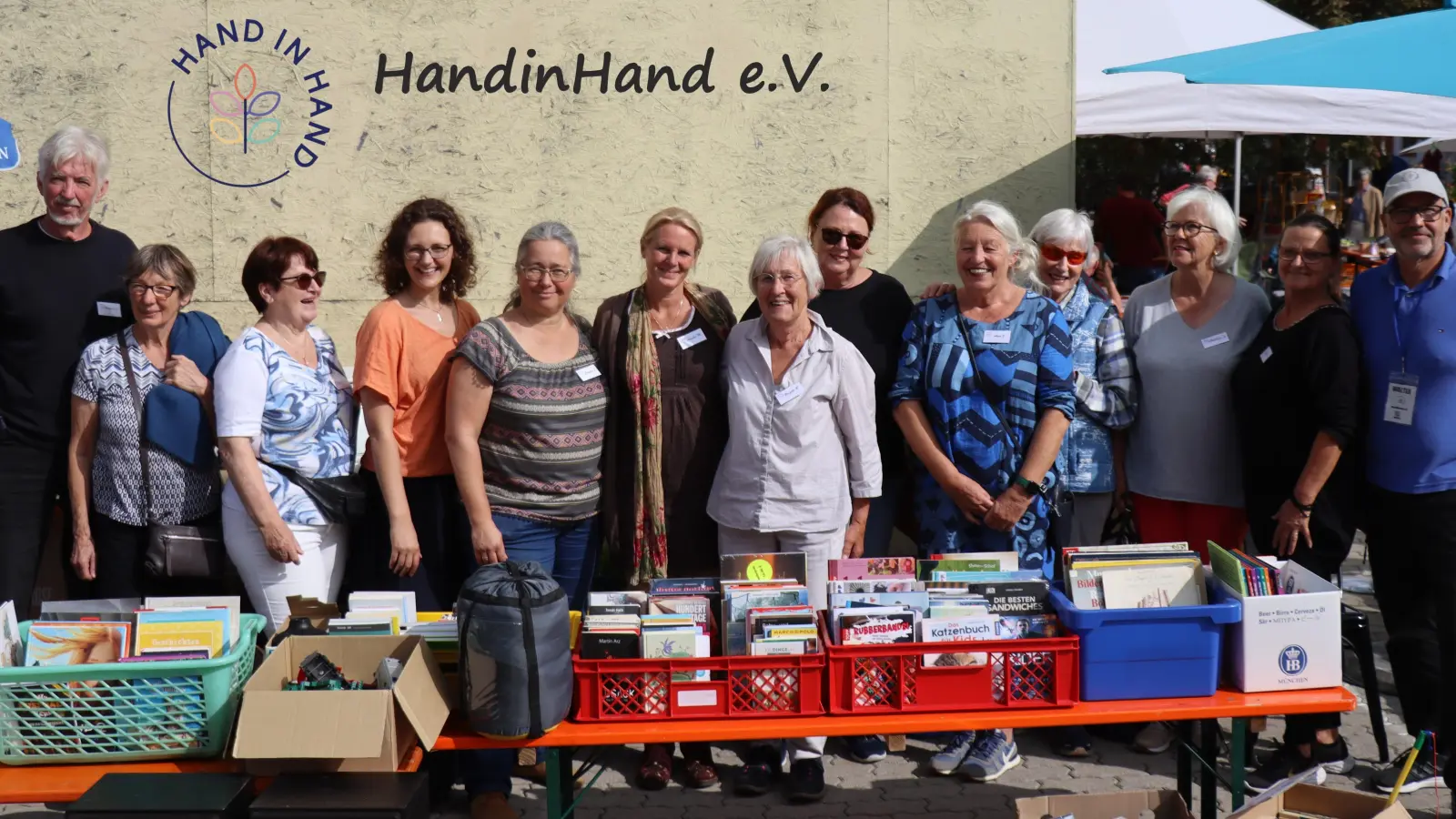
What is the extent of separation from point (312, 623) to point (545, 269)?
1.24 meters

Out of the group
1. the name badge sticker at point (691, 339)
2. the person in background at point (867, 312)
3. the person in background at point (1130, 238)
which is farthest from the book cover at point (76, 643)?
the person in background at point (1130, 238)

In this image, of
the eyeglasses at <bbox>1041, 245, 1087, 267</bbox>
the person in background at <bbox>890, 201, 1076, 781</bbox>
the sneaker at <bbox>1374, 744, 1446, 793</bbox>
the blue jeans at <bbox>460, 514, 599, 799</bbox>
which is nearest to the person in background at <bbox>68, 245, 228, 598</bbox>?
the blue jeans at <bbox>460, 514, 599, 799</bbox>

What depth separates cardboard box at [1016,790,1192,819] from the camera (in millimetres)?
3221

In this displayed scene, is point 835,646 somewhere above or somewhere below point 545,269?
below

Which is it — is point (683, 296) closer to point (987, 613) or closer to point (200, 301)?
point (987, 613)

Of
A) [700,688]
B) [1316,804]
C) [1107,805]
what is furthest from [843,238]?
[1316,804]

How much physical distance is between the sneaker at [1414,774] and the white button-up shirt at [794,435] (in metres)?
1.97

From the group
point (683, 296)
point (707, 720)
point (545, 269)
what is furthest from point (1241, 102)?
point (707, 720)

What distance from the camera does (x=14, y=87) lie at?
6.05 metres

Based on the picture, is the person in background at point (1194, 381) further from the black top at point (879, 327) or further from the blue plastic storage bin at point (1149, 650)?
the blue plastic storage bin at point (1149, 650)

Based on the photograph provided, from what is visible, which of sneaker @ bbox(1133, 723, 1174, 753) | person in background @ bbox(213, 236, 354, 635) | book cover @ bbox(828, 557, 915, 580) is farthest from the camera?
sneaker @ bbox(1133, 723, 1174, 753)

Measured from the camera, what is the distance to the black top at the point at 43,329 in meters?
4.27

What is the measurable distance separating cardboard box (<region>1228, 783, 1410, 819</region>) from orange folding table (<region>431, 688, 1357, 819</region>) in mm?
79

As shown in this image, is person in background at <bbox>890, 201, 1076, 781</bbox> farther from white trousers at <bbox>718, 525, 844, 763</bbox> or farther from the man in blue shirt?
the man in blue shirt
